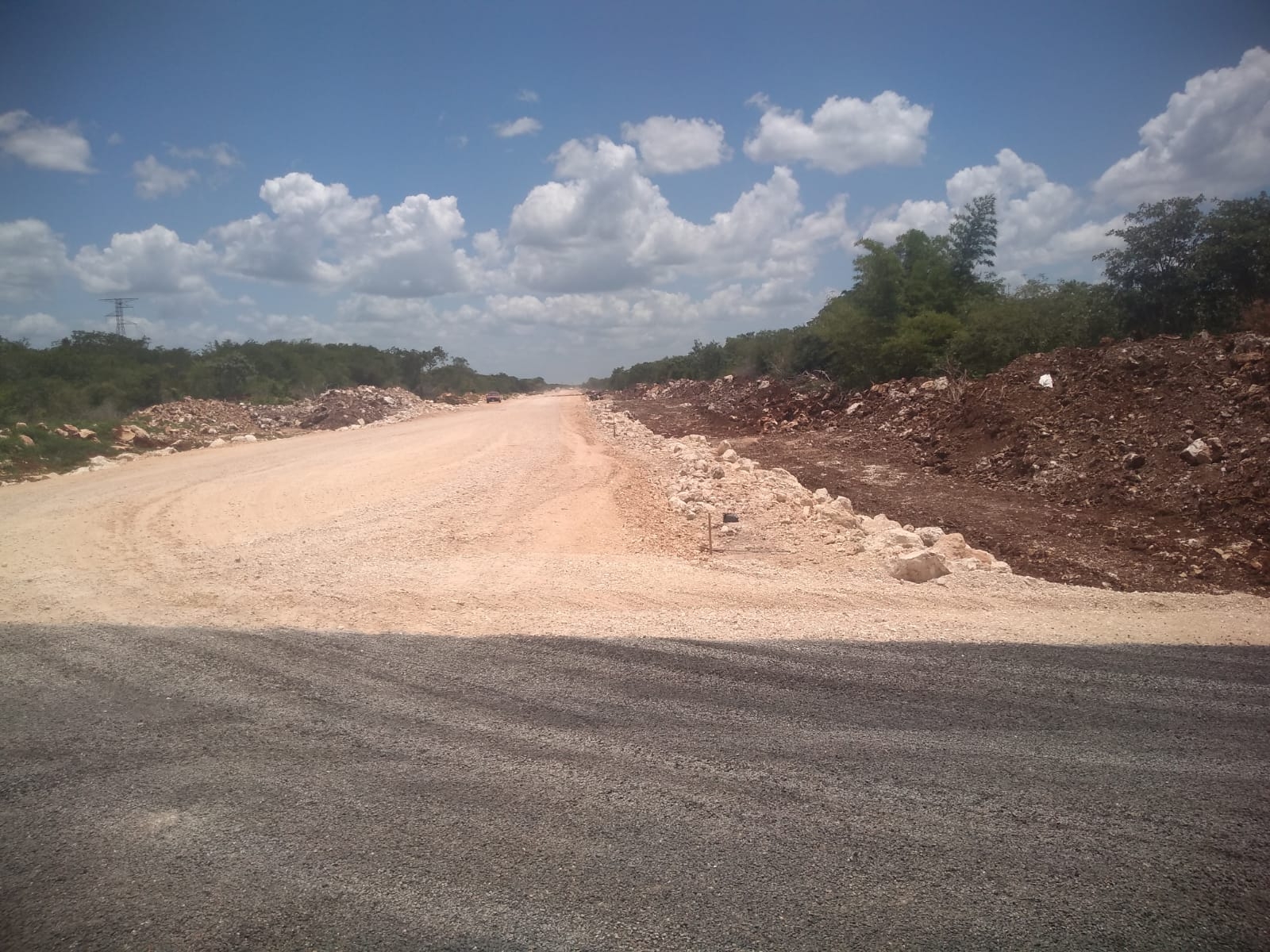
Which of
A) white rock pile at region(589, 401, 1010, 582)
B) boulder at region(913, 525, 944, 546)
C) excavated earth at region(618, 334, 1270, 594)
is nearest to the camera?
white rock pile at region(589, 401, 1010, 582)

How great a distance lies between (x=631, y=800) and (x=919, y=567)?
5761mm

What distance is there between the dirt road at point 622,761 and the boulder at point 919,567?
48 centimetres

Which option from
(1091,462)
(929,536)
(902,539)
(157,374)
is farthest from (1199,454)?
(157,374)

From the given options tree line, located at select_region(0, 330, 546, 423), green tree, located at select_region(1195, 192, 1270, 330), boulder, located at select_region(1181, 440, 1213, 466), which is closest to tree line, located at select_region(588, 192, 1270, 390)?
green tree, located at select_region(1195, 192, 1270, 330)

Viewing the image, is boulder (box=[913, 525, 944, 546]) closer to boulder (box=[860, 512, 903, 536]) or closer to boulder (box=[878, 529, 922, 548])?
boulder (box=[878, 529, 922, 548])

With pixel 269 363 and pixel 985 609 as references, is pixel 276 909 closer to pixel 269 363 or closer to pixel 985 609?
pixel 985 609

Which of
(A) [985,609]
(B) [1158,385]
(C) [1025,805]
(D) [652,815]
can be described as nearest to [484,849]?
(D) [652,815]

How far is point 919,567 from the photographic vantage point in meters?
8.91

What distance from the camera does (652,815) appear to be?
3.97 m

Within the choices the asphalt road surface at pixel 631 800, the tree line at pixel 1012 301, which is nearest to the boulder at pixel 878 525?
the asphalt road surface at pixel 631 800

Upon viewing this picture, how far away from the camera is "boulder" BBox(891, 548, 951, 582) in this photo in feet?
29.2

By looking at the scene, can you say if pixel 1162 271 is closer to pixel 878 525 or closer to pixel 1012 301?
pixel 1012 301

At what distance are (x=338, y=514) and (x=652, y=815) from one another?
9829 millimetres

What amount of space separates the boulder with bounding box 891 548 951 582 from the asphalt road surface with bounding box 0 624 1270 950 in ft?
8.40
